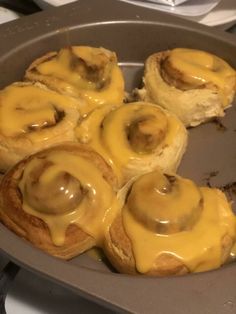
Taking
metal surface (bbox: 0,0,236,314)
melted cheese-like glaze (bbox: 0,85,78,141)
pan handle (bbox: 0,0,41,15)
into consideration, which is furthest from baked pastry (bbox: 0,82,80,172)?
pan handle (bbox: 0,0,41,15)

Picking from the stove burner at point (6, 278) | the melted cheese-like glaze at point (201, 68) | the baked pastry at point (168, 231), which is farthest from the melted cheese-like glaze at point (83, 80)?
the stove burner at point (6, 278)

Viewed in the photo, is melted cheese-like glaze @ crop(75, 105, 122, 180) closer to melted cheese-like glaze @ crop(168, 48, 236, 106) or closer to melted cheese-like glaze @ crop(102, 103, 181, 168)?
melted cheese-like glaze @ crop(102, 103, 181, 168)

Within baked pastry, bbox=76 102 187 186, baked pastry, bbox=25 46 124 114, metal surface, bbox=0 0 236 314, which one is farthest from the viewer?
baked pastry, bbox=25 46 124 114

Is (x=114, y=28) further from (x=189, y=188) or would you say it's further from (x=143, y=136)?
(x=189, y=188)

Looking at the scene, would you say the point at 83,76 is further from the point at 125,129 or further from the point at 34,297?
the point at 34,297

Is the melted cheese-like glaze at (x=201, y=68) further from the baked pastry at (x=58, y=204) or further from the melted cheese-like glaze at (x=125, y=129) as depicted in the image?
the baked pastry at (x=58, y=204)
